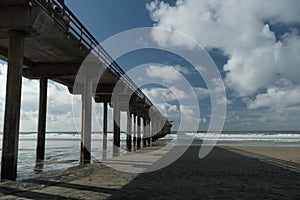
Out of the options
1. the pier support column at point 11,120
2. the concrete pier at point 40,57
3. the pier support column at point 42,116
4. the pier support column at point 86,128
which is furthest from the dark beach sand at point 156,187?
the pier support column at point 42,116

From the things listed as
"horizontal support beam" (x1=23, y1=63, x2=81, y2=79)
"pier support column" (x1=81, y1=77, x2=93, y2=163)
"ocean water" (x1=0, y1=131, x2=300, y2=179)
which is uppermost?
"horizontal support beam" (x1=23, y1=63, x2=81, y2=79)

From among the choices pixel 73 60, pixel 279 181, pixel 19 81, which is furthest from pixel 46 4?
pixel 279 181

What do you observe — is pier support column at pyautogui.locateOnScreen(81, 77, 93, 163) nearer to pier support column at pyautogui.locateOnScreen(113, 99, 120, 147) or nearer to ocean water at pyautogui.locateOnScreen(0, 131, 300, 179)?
ocean water at pyautogui.locateOnScreen(0, 131, 300, 179)

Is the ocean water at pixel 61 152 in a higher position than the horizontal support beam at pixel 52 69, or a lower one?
lower

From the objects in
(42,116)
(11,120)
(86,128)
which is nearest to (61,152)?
(42,116)

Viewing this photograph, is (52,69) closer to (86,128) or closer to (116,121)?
(86,128)

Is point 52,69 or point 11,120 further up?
point 52,69

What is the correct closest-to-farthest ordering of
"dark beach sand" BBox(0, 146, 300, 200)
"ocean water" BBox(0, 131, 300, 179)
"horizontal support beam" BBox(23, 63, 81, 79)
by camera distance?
"dark beach sand" BBox(0, 146, 300, 200) → "ocean water" BBox(0, 131, 300, 179) → "horizontal support beam" BBox(23, 63, 81, 79)

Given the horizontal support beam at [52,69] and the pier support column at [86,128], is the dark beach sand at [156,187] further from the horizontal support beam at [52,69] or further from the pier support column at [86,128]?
the horizontal support beam at [52,69]

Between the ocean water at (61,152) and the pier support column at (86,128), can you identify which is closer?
the ocean water at (61,152)

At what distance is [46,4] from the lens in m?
10.4

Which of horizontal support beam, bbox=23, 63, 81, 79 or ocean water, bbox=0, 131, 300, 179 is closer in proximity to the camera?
ocean water, bbox=0, 131, 300, 179

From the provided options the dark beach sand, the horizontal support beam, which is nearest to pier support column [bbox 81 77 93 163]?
the horizontal support beam

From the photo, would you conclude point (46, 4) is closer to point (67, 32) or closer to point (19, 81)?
point (67, 32)
